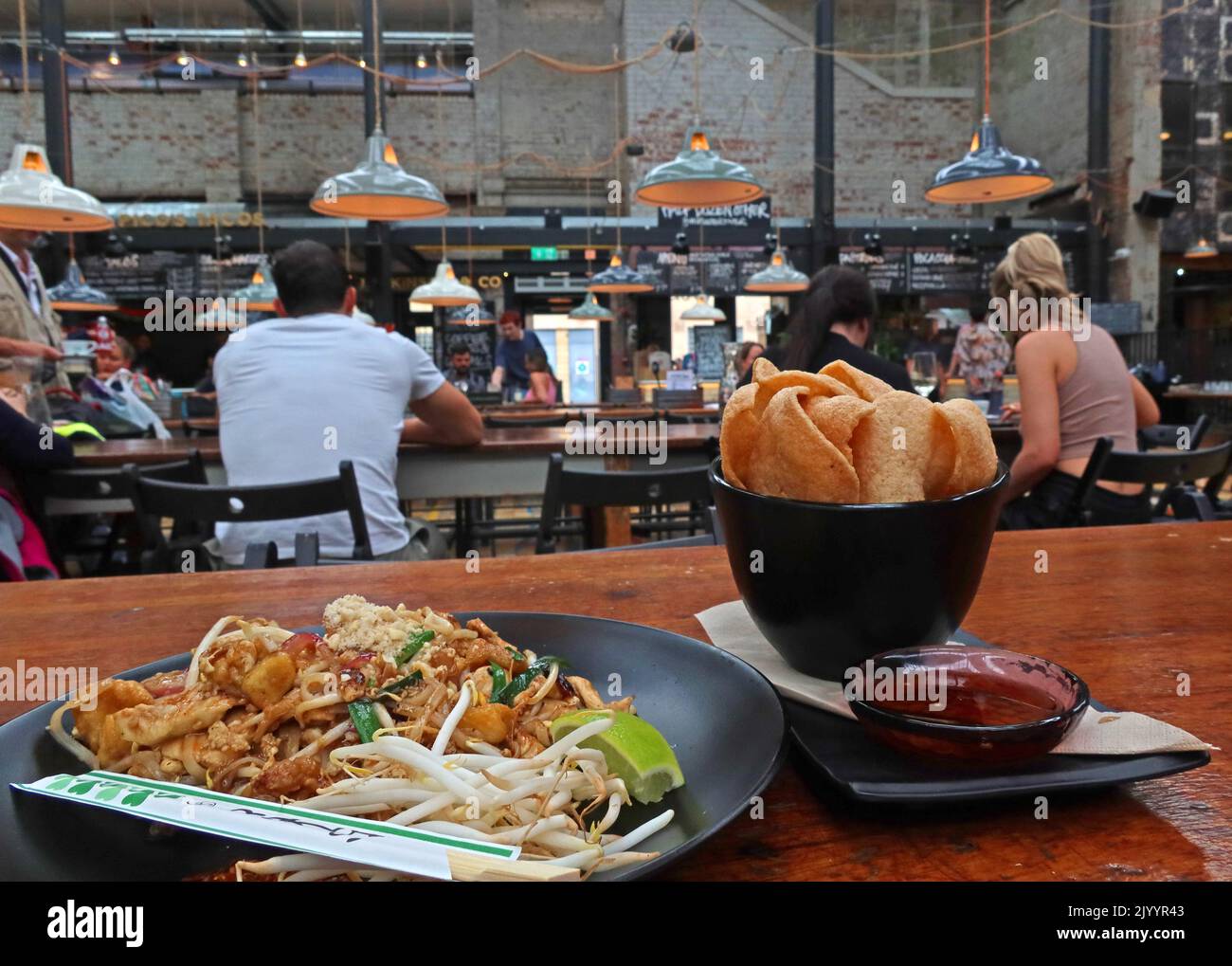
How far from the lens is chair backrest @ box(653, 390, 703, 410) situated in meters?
7.67

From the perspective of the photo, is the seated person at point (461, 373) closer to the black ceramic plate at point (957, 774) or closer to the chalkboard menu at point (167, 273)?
the chalkboard menu at point (167, 273)

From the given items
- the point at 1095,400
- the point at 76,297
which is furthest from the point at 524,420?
the point at 76,297

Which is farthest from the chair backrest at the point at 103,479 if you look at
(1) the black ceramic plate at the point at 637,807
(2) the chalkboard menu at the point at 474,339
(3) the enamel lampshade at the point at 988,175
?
(2) the chalkboard menu at the point at 474,339

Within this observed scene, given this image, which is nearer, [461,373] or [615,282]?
[615,282]

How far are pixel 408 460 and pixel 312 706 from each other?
3.58 metres

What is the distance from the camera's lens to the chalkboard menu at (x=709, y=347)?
12664 mm

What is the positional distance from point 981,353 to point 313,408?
7985 millimetres

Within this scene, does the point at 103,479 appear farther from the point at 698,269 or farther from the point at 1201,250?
the point at 1201,250

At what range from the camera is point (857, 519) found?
616 mm

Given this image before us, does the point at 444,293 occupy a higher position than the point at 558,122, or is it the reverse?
the point at 558,122

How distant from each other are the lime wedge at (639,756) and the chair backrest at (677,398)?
7.05m
